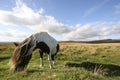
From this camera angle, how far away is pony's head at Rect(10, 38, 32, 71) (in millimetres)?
Result: 13867

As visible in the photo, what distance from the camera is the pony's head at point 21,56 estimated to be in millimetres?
13867

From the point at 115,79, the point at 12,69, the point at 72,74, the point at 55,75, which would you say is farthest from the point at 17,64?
the point at 115,79

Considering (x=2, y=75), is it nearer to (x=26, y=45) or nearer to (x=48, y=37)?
(x=26, y=45)

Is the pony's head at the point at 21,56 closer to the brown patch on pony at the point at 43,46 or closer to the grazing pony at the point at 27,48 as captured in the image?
the grazing pony at the point at 27,48

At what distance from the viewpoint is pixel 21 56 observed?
45.9 ft

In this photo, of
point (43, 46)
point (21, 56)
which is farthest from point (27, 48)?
point (43, 46)

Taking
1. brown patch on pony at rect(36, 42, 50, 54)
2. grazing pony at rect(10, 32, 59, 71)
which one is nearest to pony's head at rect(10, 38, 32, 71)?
grazing pony at rect(10, 32, 59, 71)

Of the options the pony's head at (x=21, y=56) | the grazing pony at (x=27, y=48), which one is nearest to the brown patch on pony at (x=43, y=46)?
the grazing pony at (x=27, y=48)

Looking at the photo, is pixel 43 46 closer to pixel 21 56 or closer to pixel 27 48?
pixel 27 48

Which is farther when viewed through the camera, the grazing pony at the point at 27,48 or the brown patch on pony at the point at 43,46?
the brown patch on pony at the point at 43,46

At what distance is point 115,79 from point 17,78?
6.79m

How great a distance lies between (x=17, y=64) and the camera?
13.8 m

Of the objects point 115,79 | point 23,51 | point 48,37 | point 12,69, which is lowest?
point 115,79

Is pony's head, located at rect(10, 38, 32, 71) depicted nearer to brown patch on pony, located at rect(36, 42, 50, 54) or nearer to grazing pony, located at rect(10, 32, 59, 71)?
grazing pony, located at rect(10, 32, 59, 71)
